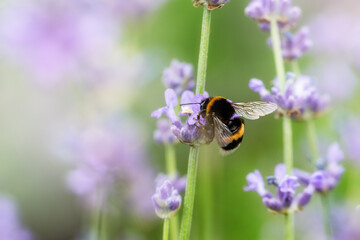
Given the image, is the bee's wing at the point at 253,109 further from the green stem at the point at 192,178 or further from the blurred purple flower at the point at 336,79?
the blurred purple flower at the point at 336,79

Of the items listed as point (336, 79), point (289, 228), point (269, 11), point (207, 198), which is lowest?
point (289, 228)

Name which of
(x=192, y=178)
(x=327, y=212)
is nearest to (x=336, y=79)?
(x=327, y=212)

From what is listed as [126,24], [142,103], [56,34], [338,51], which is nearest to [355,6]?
[338,51]

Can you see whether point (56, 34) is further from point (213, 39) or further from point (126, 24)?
point (213, 39)

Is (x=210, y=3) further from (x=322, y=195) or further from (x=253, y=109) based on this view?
(x=322, y=195)

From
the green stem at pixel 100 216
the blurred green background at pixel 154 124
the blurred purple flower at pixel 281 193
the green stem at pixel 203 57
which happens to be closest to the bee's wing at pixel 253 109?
the blurred purple flower at pixel 281 193

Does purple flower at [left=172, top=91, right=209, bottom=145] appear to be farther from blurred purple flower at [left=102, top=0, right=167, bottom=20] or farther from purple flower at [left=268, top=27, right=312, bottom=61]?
blurred purple flower at [left=102, top=0, right=167, bottom=20]

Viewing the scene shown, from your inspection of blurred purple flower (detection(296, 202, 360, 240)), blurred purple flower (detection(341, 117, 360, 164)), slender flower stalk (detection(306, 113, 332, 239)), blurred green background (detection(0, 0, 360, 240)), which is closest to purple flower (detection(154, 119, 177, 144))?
slender flower stalk (detection(306, 113, 332, 239))
